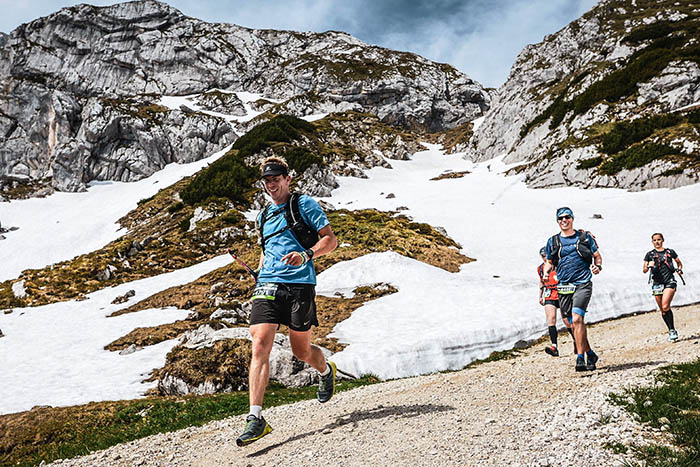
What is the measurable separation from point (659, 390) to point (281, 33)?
206 metres

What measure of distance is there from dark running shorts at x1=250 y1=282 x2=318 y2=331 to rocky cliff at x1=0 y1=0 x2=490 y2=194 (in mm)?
102235

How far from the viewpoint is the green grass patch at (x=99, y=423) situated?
7734 mm

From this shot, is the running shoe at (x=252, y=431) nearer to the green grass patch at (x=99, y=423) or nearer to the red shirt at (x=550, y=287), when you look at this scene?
the green grass patch at (x=99, y=423)

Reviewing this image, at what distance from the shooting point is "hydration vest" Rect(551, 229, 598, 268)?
783 cm

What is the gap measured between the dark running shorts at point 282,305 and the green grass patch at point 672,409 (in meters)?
3.95

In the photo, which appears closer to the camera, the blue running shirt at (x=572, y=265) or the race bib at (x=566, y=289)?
the blue running shirt at (x=572, y=265)

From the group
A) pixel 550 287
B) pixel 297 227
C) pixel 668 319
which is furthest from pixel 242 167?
pixel 297 227

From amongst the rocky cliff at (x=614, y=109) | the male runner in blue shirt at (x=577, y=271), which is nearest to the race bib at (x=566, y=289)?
the male runner in blue shirt at (x=577, y=271)

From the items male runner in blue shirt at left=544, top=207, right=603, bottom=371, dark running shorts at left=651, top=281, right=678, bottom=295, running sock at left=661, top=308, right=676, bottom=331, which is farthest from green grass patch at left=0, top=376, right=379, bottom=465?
dark running shorts at left=651, top=281, right=678, bottom=295

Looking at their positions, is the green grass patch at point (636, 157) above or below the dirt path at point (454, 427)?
above

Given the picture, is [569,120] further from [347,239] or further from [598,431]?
[598,431]

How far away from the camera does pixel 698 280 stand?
60.5 feet

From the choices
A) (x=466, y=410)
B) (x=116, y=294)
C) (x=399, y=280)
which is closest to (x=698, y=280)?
(x=399, y=280)

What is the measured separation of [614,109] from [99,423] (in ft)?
234
